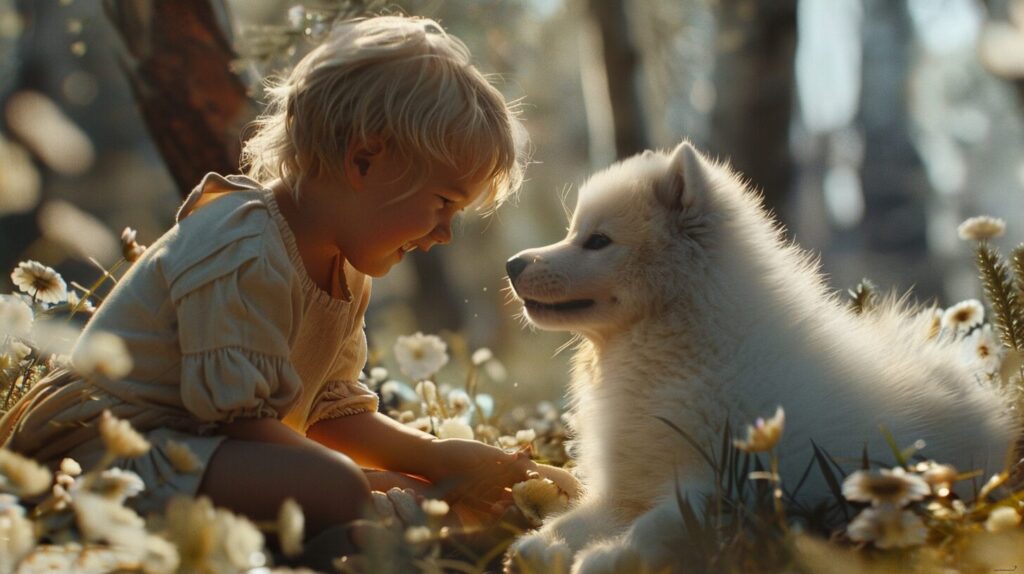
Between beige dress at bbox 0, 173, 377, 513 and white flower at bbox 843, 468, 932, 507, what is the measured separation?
1.48 m

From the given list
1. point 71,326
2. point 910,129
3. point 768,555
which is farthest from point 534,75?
point 768,555

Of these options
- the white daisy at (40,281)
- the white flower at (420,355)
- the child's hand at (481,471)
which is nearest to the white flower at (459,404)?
the white flower at (420,355)

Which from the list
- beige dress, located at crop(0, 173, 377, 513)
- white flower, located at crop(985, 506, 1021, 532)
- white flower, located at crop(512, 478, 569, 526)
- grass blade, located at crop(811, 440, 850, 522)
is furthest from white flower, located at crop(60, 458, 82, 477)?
white flower, located at crop(985, 506, 1021, 532)

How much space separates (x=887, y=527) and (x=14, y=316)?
259 centimetres

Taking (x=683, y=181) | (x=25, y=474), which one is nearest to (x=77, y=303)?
(x=25, y=474)

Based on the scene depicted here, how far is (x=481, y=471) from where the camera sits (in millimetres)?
3342

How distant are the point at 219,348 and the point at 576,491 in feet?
4.16

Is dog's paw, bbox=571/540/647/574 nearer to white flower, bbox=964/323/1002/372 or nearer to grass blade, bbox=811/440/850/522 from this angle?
grass blade, bbox=811/440/850/522

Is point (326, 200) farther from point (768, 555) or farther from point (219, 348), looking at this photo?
point (768, 555)

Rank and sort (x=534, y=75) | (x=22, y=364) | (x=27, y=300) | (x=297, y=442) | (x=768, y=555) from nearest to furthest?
(x=768, y=555), (x=297, y=442), (x=27, y=300), (x=22, y=364), (x=534, y=75)

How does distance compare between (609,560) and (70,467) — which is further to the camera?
(70,467)

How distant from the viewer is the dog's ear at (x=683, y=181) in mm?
3010

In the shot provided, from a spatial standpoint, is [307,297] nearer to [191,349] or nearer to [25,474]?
[191,349]

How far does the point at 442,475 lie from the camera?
135 inches
